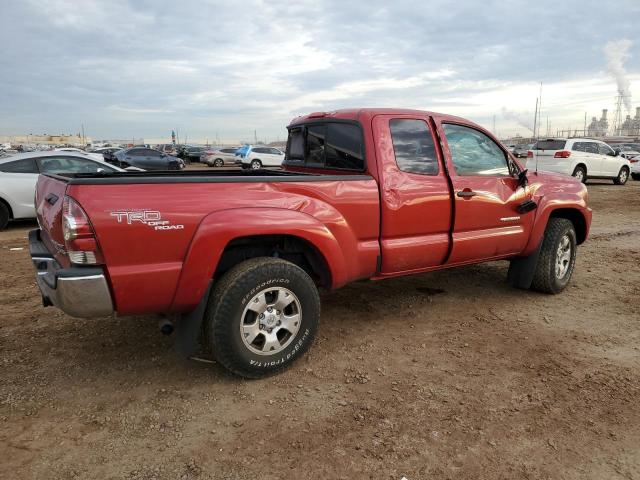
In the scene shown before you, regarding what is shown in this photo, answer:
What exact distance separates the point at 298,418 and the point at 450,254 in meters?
2.07

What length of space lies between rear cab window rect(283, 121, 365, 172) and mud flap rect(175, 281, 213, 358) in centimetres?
164

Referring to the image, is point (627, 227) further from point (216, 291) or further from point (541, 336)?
point (216, 291)

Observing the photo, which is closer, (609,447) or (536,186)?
(609,447)

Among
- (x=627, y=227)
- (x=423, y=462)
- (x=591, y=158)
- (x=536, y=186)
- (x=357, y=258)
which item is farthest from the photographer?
(x=591, y=158)

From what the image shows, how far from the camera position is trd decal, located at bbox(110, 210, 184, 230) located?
2637 millimetres

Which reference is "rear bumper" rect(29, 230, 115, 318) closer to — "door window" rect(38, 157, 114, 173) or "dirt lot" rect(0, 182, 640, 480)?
"dirt lot" rect(0, 182, 640, 480)

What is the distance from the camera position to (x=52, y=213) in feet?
9.76

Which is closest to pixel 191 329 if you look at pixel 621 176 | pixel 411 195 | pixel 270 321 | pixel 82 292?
pixel 270 321

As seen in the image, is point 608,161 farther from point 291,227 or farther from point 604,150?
point 291,227

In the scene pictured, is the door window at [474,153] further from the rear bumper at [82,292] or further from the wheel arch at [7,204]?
the wheel arch at [7,204]

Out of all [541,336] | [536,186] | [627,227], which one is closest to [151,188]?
[541,336]

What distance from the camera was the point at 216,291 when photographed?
3039mm

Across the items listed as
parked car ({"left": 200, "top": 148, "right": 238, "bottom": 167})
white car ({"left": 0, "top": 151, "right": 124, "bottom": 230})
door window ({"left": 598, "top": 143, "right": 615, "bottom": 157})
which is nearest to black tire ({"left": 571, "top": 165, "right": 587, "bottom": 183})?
door window ({"left": 598, "top": 143, "right": 615, "bottom": 157})

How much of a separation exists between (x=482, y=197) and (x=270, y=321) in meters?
2.29
